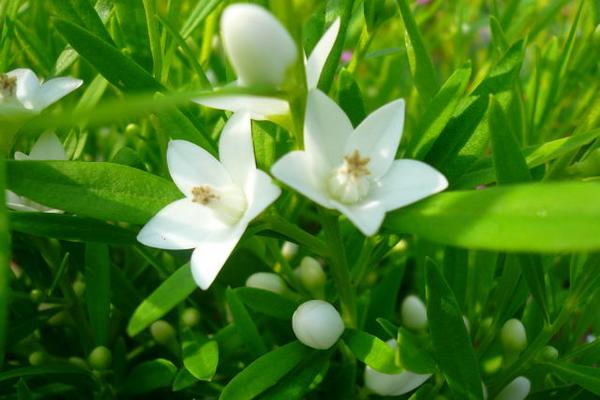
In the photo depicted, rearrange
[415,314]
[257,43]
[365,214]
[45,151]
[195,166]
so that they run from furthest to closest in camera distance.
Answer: [415,314] → [45,151] → [195,166] → [365,214] → [257,43]

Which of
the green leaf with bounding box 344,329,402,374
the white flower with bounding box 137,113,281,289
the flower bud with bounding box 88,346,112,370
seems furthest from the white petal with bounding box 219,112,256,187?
the flower bud with bounding box 88,346,112,370

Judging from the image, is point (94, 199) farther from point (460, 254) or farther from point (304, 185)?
point (460, 254)

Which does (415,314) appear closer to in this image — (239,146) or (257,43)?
(239,146)

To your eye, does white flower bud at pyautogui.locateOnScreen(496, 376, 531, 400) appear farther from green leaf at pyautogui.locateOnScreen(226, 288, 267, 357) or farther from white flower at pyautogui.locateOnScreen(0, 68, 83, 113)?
white flower at pyautogui.locateOnScreen(0, 68, 83, 113)

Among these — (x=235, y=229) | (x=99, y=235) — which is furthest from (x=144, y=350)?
(x=235, y=229)

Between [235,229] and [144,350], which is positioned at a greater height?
[235,229]

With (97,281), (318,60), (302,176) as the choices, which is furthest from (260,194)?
(97,281)
